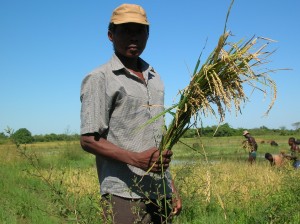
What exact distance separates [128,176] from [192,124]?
16.0 inches

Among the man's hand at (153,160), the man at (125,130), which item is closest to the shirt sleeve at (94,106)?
the man at (125,130)

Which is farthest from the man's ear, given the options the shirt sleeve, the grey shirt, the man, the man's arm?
the man's arm

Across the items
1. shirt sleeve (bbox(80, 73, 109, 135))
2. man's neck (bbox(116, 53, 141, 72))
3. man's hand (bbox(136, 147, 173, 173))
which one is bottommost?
man's hand (bbox(136, 147, 173, 173))

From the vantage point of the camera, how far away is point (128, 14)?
208 centimetres

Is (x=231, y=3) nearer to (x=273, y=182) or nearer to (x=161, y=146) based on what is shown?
(x=161, y=146)

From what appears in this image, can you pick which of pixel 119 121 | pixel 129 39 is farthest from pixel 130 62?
pixel 119 121

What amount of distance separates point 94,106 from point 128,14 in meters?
0.52

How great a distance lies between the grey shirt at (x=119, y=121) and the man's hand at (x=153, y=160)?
4cm

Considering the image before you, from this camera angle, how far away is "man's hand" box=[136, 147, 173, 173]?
193cm

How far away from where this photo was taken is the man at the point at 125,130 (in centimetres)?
192

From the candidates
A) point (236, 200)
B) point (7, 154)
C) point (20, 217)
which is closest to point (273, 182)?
point (236, 200)

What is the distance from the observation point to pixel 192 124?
6.53 ft

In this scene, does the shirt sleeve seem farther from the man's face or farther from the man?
the man's face

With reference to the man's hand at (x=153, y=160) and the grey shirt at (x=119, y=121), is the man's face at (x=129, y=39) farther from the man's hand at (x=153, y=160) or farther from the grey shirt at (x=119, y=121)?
the man's hand at (x=153, y=160)
